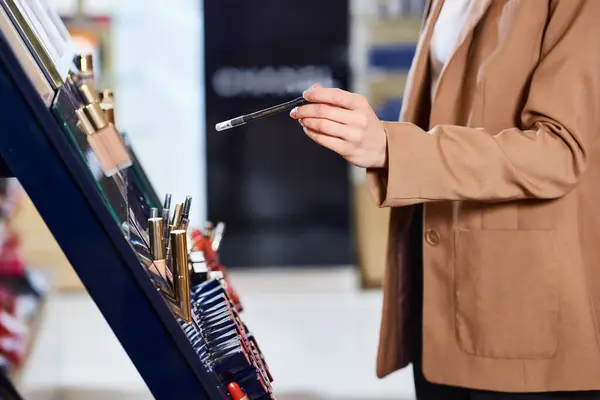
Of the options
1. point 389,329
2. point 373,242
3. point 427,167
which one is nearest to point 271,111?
point 427,167

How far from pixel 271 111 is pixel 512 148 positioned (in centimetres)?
33

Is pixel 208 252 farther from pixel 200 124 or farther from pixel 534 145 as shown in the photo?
pixel 200 124

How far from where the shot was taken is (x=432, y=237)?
1.23m

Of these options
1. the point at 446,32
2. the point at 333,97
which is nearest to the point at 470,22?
the point at 446,32

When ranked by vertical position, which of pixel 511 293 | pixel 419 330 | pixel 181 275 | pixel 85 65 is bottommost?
pixel 419 330

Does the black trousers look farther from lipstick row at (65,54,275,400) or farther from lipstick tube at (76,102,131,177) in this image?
lipstick tube at (76,102,131,177)

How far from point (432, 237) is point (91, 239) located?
2.04 ft

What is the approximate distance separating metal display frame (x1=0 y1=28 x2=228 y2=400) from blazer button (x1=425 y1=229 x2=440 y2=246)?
0.51m

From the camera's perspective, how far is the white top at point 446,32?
3.95 ft

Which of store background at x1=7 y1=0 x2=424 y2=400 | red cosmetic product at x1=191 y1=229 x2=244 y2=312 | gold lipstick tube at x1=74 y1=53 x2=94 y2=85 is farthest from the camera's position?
store background at x1=7 y1=0 x2=424 y2=400

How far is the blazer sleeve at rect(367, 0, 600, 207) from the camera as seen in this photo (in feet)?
3.33

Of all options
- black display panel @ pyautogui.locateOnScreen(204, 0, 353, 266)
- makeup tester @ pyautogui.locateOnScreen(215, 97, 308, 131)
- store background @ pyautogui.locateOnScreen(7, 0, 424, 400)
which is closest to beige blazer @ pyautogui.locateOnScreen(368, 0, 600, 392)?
makeup tester @ pyautogui.locateOnScreen(215, 97, 308, 131)

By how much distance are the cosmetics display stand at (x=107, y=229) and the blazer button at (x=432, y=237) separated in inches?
15.5

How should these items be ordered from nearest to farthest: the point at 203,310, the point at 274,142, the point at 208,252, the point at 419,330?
the point at 203,310 < the point at 208,252 < the point at 419,330 < the point at 274,142
